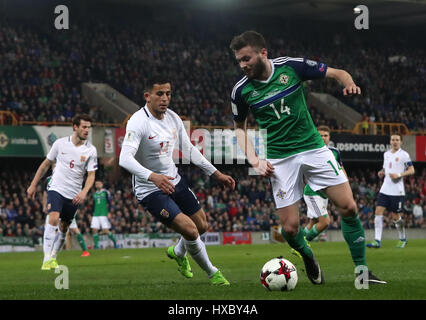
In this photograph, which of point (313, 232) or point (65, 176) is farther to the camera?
point (313, 232)

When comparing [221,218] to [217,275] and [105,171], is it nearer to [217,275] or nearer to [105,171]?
[105,171]

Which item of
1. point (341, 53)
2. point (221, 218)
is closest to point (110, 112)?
point (221, 218)

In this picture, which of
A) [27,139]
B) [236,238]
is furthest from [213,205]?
[27,139]

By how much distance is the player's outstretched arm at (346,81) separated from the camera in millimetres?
7652

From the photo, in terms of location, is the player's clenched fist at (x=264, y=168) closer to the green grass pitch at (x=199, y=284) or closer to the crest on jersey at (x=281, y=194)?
the crest on jersey at (x=281, y=194)

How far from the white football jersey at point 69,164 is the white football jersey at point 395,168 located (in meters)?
8.74

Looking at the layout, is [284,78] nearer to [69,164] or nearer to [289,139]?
[289,139]

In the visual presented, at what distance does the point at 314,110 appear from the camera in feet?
134

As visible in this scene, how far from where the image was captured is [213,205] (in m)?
32.1

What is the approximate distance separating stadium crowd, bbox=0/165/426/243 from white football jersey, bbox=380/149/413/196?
1168cm

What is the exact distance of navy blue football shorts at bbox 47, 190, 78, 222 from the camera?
13.4 meters

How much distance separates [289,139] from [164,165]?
191cm

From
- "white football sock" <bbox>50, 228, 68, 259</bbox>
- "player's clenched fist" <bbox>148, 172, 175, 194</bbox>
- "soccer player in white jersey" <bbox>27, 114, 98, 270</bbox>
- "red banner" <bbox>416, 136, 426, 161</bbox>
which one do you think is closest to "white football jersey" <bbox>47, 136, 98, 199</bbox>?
"soccer player in white jersey" <bbox>27, 114, 98, 270</bbox>
